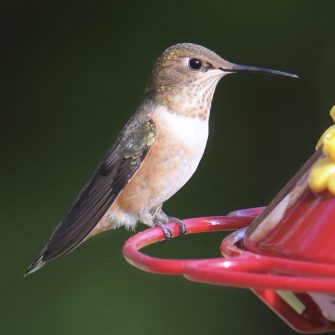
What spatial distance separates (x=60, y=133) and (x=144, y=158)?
5.29 feet

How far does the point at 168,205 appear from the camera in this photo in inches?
209

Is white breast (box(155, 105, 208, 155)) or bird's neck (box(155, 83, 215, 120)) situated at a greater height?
bird's neck (box(155, 83, 215, 120))

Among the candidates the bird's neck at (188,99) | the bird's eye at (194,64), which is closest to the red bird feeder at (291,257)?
the bird's neck at (188,99)

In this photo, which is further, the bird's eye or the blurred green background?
the blurred green background

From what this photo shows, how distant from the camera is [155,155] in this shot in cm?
370

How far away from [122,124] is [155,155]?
5.21ft

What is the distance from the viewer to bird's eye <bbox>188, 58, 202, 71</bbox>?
3914 millimetres

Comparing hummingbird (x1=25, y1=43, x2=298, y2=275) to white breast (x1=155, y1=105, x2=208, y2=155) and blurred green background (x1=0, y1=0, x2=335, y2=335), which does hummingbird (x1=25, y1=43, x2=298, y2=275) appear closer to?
white breast (x1=155, y1=105, x2=208, y2=155)

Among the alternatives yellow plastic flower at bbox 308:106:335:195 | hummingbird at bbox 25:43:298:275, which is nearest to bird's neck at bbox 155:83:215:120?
hummingbird at bbox 25:43:298:275

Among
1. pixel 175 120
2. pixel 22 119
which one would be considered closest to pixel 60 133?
pixel 22 119

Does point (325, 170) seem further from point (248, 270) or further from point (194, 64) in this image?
point (194, 64)

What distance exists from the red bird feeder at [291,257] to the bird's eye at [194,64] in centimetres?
A: 127

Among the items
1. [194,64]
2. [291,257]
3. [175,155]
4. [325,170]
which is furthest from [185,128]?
[291,257]

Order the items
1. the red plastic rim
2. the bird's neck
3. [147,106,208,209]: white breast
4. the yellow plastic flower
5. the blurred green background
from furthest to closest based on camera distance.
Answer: the blurred green background, the bird's neck, [147,106,208,209]: white breast, the yellow plastic flower, the red plastic rim
